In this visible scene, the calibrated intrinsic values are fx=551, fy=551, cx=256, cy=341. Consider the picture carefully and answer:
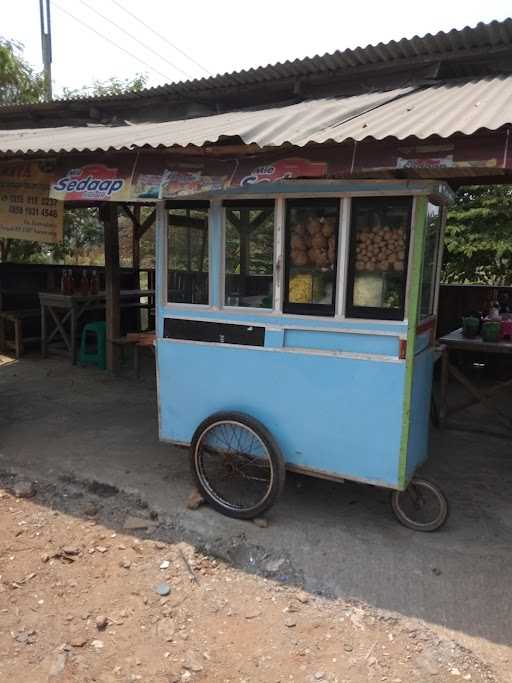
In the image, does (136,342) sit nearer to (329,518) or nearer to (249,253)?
(249,253)

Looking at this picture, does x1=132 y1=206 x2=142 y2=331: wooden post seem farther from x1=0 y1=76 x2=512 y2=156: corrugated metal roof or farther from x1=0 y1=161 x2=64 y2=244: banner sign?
x1=0 y1=76 x2=512 y2=156: corrugated metal roof

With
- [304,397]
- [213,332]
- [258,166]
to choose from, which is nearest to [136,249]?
[213,332]

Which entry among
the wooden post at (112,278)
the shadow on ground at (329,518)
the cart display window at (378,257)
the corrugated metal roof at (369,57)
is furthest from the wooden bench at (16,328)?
the cart display window at (378,257)

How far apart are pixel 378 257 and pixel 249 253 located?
2.79 feet

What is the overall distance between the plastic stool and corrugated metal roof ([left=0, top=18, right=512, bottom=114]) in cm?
341

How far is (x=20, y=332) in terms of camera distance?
862 cm

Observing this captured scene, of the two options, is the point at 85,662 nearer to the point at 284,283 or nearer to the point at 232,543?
the point at 232,543

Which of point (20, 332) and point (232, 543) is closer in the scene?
point (232, 543)

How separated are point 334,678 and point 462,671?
59 centimetres

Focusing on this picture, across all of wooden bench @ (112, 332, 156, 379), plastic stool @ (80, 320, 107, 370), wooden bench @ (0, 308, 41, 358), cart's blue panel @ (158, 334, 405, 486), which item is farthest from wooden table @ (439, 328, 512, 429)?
wooden bench @ (0, 308, 41, 358)

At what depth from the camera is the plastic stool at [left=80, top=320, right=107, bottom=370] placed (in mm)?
8016

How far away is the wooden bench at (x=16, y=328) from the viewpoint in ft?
28.1

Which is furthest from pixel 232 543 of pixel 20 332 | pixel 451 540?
pixel 20 332

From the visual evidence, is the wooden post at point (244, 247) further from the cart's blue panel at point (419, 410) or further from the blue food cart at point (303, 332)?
the cart's blue panel at point (419, 410)
